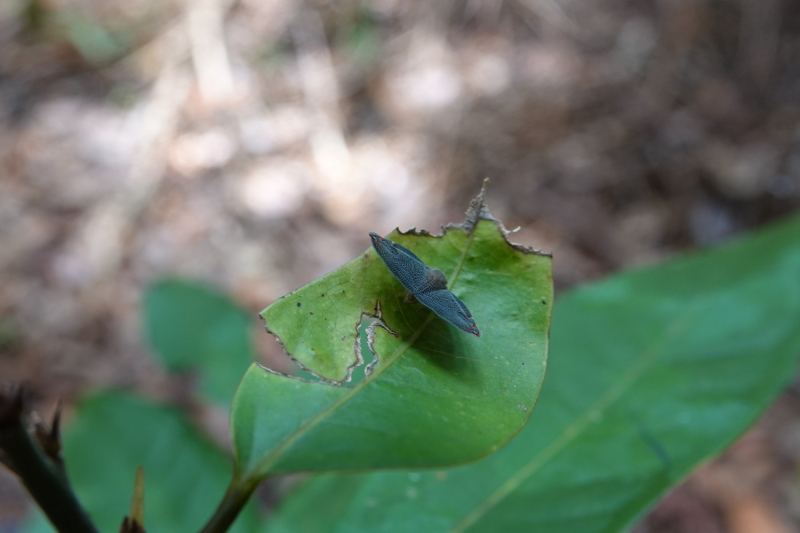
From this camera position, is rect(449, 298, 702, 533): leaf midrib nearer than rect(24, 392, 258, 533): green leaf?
Yes

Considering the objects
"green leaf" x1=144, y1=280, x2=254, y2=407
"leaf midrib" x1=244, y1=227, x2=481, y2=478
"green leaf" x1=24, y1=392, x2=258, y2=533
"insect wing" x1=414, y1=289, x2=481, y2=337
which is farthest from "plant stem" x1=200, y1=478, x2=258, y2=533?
"green leaf" x1=144, y1=280, x2=254, y2=407

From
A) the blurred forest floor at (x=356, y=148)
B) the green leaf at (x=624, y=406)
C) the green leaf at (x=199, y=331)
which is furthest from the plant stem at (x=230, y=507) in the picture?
the blurred forest floor at (x=356, y=148)

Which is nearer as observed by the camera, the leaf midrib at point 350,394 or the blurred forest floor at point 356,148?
the leaf midrib at point 350,394

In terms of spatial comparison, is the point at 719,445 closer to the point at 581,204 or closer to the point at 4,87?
the point at 581,204

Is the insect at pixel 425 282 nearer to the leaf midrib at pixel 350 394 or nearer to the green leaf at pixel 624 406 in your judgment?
the leaf midrib at pixel 350 394

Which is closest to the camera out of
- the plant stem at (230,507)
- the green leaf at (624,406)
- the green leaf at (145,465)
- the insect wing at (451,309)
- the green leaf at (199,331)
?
the plant stem at (230,507)

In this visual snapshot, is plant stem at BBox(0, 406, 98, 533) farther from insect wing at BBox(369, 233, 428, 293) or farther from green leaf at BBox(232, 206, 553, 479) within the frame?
insect wing at BBox(369, 233, 428, 293)

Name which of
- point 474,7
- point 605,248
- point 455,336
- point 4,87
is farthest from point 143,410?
point 474,7
